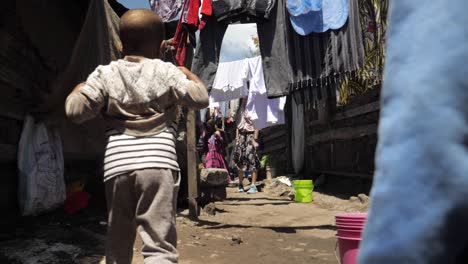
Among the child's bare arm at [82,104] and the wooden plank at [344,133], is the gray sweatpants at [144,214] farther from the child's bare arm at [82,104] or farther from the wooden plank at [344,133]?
the wooden plank at [344,133]

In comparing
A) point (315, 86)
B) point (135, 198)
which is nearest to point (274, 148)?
point (315, 86)

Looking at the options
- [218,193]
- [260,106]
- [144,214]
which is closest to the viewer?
[144,214]

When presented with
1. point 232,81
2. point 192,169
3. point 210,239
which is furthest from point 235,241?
point 232,81

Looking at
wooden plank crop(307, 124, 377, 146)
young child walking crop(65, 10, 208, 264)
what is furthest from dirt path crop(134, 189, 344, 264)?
young child walking crop(65, 10, 208, 264)

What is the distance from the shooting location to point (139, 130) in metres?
1.91

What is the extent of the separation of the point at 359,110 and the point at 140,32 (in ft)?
17.4

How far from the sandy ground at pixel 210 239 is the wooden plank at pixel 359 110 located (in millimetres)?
1495

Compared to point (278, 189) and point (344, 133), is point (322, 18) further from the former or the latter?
point (278, 189)

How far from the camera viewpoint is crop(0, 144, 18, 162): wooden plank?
3.80m

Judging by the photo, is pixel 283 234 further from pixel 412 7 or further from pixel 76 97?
pixel 412 7

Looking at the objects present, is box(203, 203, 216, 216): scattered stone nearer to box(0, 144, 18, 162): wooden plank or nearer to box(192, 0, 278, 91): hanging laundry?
box(192, 0, 278, 91): hanging laundry

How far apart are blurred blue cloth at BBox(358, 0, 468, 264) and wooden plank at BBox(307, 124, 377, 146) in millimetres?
5914

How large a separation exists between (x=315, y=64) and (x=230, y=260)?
2424 mm

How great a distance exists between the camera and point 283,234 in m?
4.38
